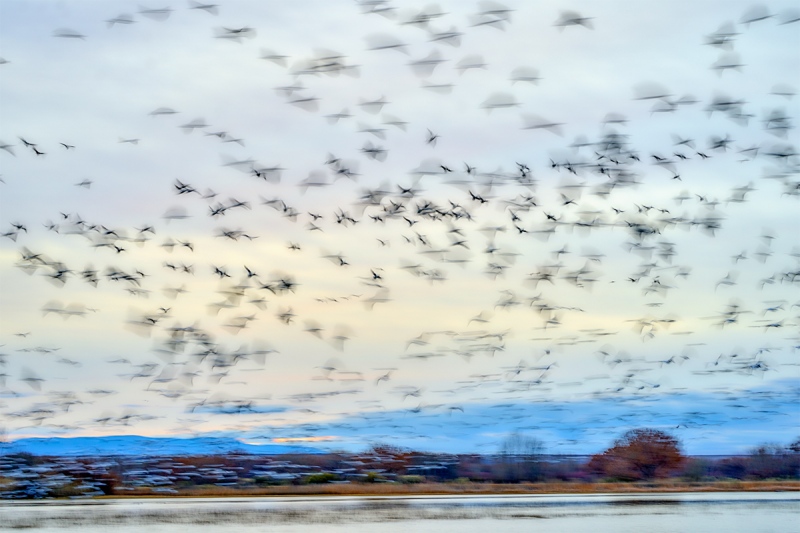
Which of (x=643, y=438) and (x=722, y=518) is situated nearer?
(x=722, y=518)

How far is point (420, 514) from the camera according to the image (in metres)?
27.3

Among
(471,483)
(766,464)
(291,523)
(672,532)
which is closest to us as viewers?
(672,532)

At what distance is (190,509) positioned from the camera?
→ 28.8m

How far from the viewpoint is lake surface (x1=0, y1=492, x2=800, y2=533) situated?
24.1 m

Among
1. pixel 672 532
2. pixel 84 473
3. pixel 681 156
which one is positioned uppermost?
pixel 681 156

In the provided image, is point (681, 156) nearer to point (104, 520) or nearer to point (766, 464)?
point (104, 520)

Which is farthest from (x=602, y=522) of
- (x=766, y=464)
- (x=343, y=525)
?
(x=766, y=464)

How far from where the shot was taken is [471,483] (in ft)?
119

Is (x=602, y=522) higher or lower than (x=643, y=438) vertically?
lower

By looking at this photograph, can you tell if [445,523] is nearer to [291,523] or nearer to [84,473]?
[291,523]

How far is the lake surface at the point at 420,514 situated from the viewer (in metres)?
24.1

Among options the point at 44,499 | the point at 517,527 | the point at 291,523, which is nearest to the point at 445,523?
the point at 517,527

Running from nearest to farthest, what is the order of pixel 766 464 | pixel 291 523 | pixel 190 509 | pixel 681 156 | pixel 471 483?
pixel 681 156 → pixel 291 523 → pixel 190 509 → pixel 471 483 → pixel 766 464

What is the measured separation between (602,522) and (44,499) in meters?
19.2
